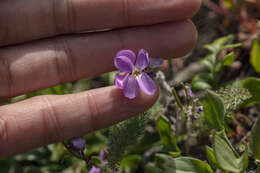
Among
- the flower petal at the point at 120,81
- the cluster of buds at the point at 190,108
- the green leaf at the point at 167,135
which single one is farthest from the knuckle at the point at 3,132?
the cluster of buds at the point at 190,108

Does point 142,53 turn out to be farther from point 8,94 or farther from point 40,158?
point 40,158

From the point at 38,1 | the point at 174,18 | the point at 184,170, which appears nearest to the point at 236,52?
the point at 174,18

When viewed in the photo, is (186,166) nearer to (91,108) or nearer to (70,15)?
(91,108)

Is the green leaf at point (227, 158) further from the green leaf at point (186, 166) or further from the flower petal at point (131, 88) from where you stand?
the flower petal at point (131, 88)

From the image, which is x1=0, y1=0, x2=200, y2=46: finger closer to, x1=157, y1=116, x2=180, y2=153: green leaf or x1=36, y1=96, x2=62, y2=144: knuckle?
x1=36, y1=96, x2=62, y2=144: knuckle

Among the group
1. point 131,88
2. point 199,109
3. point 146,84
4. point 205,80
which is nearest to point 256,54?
point 205,80

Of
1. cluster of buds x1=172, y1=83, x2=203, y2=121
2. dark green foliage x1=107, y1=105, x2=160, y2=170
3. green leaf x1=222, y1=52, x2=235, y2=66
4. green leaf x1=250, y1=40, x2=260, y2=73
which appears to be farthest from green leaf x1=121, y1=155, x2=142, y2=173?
green leaf x1=250, y1=40, x2=260, y2=73
